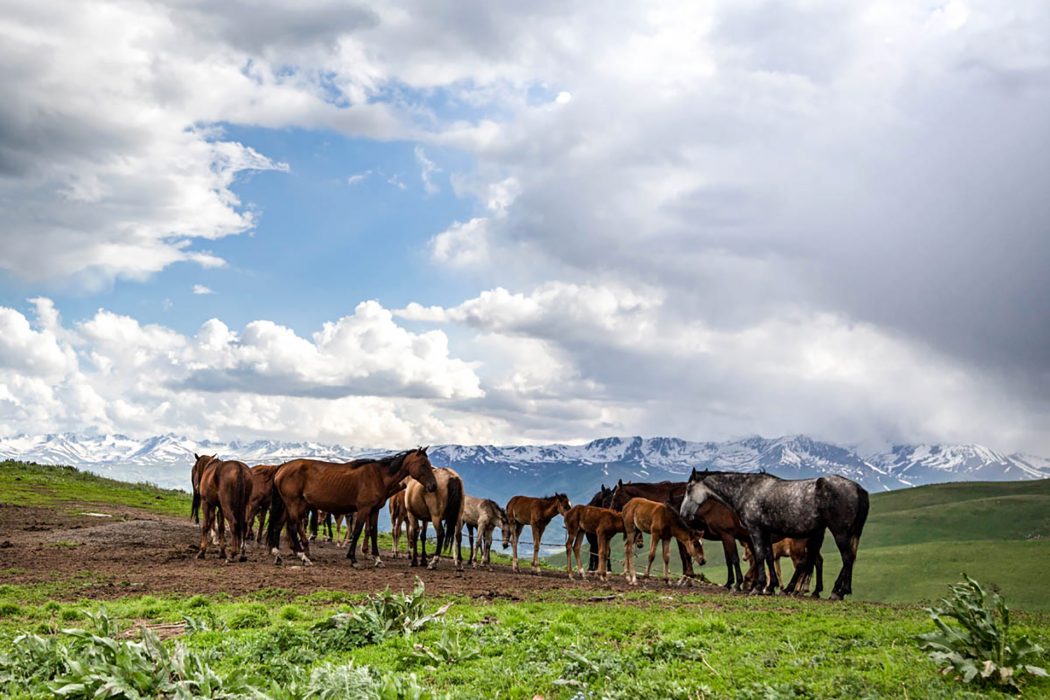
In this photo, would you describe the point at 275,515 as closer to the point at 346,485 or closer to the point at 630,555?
the point at 346,485

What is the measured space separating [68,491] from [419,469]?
134 feet

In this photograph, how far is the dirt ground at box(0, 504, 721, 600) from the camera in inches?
681

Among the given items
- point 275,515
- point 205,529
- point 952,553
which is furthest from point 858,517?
point 952,553

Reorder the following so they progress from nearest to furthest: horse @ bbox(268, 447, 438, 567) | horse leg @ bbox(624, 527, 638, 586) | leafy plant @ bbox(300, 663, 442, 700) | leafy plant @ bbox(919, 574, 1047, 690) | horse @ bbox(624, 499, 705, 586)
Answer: leafy plant @ bbox(300, 663, 442, 700)
leafy plant @ bbox(919, 574, 1047, 690)
horse leg @ bbox(624, 527, 638, 586)
horse @ bbox(624, 499, 705, 586)
horse @ bbox(268, 447, 438, 567)

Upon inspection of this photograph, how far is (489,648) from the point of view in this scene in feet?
34.2

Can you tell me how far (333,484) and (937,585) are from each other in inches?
1194

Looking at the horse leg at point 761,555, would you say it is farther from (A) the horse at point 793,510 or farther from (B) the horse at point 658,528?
(B) the horse at point 658,528

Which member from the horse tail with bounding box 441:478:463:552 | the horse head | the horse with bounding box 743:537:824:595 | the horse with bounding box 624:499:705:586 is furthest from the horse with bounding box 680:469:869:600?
the horse head

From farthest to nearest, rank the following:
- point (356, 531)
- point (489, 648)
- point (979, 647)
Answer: point (356, 531) → point (489, 648) → point (979, 647)

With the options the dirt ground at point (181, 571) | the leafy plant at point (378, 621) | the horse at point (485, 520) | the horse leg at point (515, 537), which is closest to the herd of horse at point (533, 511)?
the dirt ground at point (181, 571)

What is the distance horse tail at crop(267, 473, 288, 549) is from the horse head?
169 inches

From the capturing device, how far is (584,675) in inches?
343

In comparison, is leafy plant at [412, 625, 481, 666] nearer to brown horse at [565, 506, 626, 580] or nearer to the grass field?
the grass field

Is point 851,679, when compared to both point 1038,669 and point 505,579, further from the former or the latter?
point 505,579
